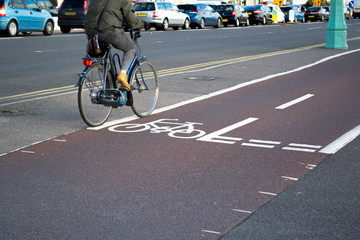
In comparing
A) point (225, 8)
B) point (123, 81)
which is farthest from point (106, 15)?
point (225, 8)

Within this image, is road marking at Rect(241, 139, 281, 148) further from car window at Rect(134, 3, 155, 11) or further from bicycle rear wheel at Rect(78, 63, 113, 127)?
car window at Rect(134, 3, 155, 11)

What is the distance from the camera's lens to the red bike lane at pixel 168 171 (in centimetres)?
423

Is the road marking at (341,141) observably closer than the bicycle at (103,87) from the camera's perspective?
Yes

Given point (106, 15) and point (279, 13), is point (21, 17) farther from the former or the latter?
point (279, 13)

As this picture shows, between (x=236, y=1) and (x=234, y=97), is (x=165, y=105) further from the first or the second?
(x=236, y=1)

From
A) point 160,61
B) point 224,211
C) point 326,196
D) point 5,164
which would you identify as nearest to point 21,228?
point 224,211

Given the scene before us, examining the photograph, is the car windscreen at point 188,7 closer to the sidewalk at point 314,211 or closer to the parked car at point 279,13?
the parked car at point 279,13

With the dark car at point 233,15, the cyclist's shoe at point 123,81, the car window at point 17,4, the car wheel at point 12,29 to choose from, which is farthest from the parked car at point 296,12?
the cyclist's shoe at point 123,81

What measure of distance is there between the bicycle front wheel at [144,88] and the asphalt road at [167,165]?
0.73ft

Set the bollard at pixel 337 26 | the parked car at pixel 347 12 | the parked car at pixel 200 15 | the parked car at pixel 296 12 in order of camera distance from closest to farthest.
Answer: the bollard at pixel 337 26 < the parked car at pixel 200 15 < the parked car at pixel 296 12 < the parked car at pixel 347 12

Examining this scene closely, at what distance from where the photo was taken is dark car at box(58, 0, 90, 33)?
31.8 meters

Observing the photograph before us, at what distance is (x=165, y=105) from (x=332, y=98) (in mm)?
2708

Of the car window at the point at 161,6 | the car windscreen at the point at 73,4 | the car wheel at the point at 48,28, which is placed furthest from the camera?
the car window at the point at 161,6

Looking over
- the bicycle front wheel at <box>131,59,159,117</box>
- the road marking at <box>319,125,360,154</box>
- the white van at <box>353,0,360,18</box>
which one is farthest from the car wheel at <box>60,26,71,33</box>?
the white van at <box>353,0,360,18</box>
